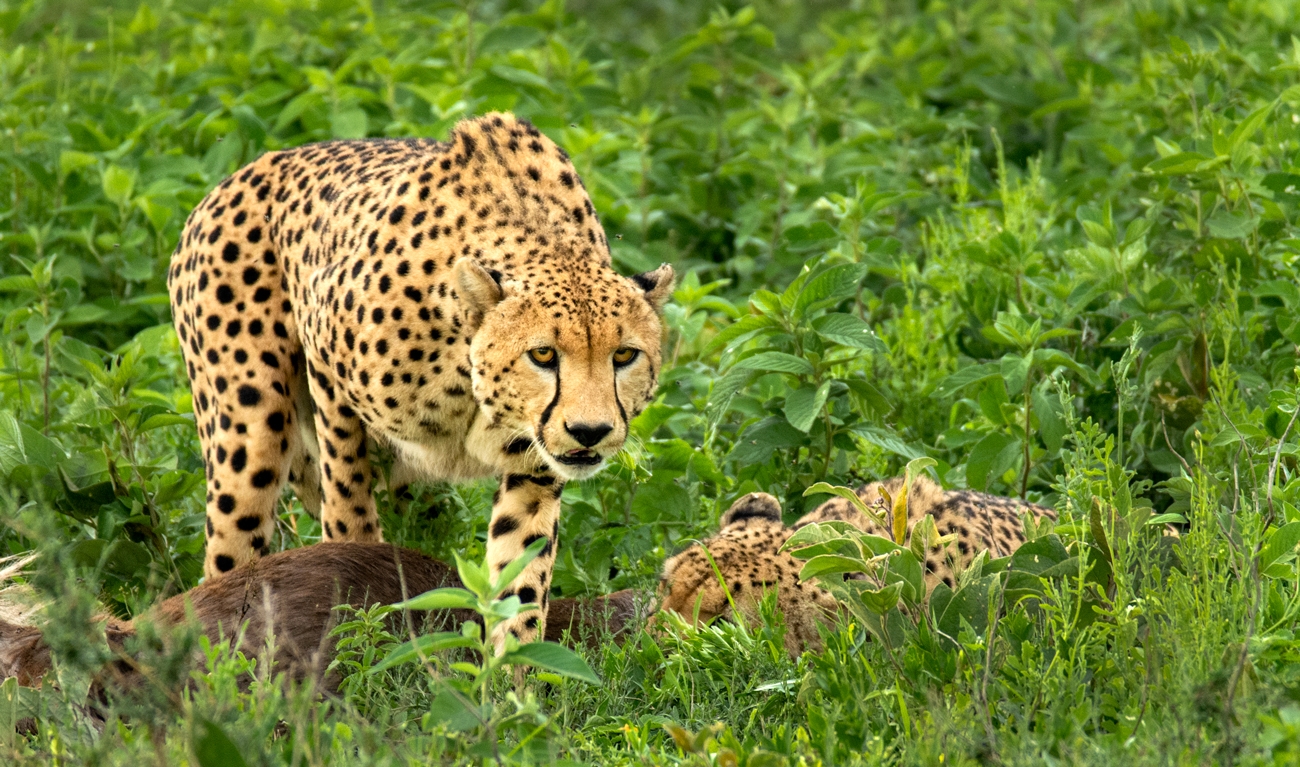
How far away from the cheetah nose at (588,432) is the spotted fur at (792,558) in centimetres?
44

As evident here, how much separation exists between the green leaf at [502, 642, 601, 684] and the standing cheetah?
1095 millimetres

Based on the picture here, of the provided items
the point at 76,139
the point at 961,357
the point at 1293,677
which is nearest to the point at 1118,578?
the point at 1293,677

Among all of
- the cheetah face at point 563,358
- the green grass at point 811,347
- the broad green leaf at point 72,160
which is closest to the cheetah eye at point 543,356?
the cheetah face at point 563,358

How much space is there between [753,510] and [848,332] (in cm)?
60

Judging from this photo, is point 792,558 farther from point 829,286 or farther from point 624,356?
point 829,286

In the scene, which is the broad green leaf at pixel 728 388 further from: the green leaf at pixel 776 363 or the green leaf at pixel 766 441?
the green leaf at pixel 766 441

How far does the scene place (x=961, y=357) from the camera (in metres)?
5.55

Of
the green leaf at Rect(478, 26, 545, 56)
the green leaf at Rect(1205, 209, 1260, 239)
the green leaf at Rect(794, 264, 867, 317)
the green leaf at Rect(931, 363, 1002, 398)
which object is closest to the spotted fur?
the green leaf at Rect(931, 363, 1002, 398)

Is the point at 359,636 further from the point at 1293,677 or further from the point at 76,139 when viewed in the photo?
the point at 76,139

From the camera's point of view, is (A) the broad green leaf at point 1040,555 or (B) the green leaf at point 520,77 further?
(B) the green leaf at point 520,77

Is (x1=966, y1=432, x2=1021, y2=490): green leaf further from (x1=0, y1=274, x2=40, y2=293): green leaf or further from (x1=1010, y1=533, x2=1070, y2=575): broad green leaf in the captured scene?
(x1=0, y1=274, x2=40, y2=293): green leaf

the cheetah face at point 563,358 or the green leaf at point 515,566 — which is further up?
the green leaf at point 515,566

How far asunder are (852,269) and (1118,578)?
5.12ft

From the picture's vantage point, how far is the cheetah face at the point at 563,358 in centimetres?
386
